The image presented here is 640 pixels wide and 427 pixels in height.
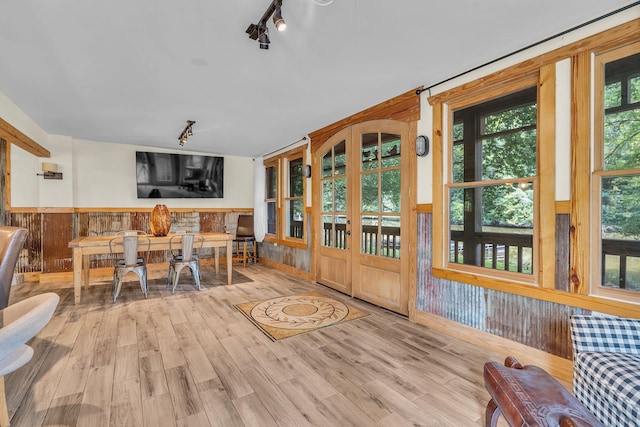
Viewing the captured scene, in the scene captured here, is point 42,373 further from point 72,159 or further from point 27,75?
point 72,159

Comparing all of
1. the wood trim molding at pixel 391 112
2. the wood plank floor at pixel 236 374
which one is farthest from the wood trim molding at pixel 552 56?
the wood plank floor at pixel 236 374

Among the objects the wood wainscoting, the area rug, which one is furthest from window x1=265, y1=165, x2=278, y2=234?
the area rug

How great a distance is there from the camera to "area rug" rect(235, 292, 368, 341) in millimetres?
2939

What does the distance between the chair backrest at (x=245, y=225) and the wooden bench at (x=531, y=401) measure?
233 inches

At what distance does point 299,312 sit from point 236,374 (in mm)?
1306

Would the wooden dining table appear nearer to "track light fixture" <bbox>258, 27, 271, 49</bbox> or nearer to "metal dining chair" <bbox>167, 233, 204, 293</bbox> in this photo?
"metal dining chair" <bbox>167, 233, 204, 293</bbox>

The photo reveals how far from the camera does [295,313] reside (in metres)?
3.35

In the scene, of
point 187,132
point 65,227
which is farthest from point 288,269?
point 65,227

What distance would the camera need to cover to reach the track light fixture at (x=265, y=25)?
1697mm

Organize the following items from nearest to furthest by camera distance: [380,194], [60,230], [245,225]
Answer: [380,194], [60,230], [245,225]

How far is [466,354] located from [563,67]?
91.4 inches

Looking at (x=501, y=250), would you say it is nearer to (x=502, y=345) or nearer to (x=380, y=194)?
(x=502, y=345)

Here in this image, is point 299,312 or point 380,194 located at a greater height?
point 380,194

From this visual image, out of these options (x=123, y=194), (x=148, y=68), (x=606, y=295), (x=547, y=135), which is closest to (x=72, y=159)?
(x=123, y=194)
